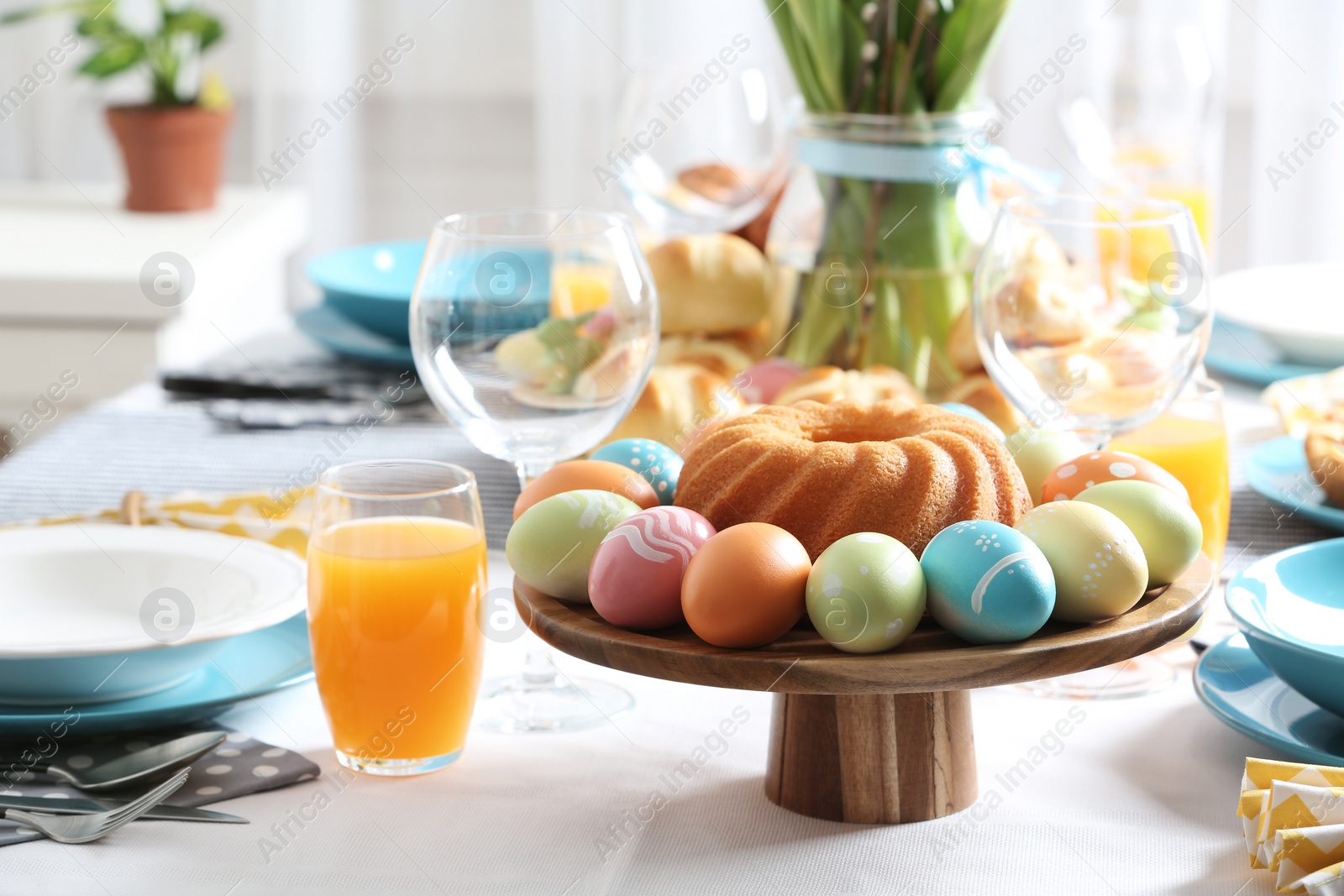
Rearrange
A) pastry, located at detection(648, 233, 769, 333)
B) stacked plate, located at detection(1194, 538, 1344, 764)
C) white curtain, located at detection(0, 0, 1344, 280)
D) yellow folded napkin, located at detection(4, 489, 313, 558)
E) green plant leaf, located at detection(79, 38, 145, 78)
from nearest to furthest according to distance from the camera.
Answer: stacked plate, located at detection(1194, 538, 1344, 764), yellow folded napkin, located at detection(4, 489, 313, 558), pastry, located at detection(648, 233, 769, 333), green plant leaf, located at detection(79, 38, 145, 78), white curtain, located at detection(0, 0, 1344, 280)

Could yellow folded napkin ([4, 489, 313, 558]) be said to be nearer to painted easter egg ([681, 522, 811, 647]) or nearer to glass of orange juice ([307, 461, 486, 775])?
glass of orange juice ([307, 461, 486, 775])

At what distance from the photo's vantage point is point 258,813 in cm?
62

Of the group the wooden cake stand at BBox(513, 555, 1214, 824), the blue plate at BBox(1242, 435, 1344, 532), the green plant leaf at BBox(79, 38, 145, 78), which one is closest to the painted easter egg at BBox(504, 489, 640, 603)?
the wooden cake stand at BBox(513, 555, 1214, 824)

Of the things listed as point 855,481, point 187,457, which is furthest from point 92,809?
point 187,457

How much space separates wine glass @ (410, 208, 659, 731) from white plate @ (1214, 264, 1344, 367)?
0.76m

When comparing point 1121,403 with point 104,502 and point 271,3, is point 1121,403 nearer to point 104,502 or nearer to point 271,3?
point 104,502

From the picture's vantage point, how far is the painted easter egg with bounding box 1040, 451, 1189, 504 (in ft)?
2.15

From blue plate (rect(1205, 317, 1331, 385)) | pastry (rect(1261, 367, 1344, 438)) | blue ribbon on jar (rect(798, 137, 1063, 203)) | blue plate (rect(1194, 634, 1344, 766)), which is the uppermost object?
blue ribbon on jar (rect(798, 137, 1063, 203))

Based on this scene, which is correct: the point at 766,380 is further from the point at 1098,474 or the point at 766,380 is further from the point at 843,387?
the point at 1098,474

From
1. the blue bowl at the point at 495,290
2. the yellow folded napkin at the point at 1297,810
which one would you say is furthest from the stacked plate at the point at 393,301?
the yellow folded napkin at the point at 1297,810

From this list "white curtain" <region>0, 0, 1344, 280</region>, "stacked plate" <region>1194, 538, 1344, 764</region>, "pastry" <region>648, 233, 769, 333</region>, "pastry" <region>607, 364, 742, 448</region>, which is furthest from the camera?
"white curtain" <region>0, 0, 1344, 280</region>

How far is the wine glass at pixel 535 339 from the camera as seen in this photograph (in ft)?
2.40

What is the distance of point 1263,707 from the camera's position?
0.67 m

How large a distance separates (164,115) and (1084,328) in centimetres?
181
